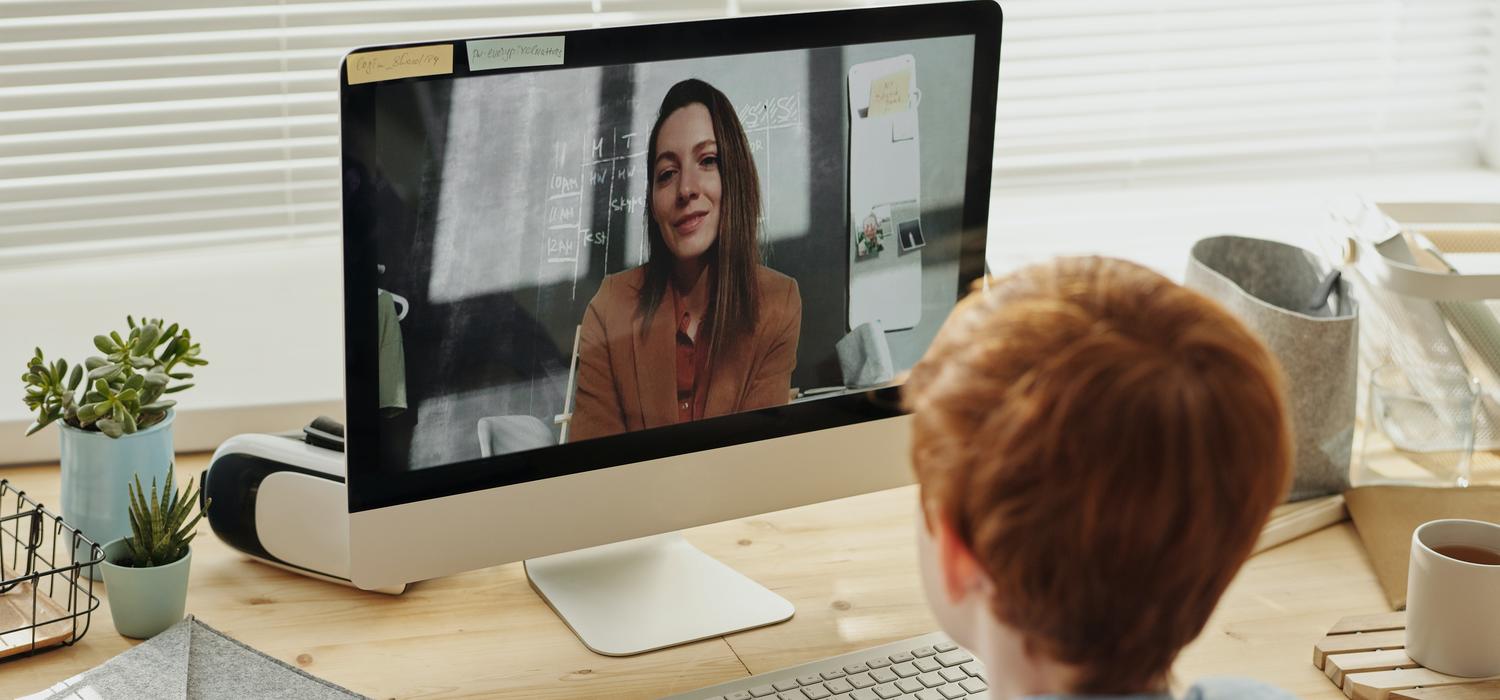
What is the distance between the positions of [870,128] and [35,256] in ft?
3.16

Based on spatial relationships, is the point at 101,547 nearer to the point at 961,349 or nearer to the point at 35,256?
the point at 35,256

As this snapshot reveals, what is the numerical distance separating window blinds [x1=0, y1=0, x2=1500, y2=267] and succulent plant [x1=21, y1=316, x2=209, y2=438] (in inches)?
15.6

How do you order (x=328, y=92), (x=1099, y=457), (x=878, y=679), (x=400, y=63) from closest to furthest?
(x=1099, y=457) < (x=400, y=63) < (x=878, y=679) < (x=328, y=92)

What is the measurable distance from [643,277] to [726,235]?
74 millimetres

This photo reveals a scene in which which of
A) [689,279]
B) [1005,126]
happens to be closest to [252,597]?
[689,279]

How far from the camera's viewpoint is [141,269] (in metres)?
1.58

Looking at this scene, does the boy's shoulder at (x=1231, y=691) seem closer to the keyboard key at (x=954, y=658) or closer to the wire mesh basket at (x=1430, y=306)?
the keyboard key at (x=954, y=658)

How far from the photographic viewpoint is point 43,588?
47.1 inches

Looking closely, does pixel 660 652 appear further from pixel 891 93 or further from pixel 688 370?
pixel 891 93

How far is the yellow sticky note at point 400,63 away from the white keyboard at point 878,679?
0.48 m

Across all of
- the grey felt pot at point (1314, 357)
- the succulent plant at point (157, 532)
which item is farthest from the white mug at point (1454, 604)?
the succulent plant at point (157, 532)

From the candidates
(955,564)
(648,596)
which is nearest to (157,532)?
(648,596)

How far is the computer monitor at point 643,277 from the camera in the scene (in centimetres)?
99

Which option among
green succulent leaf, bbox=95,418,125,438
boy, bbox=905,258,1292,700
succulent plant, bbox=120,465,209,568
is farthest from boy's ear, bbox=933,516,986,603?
green succulent leaf, bbox=95,418,125,438
